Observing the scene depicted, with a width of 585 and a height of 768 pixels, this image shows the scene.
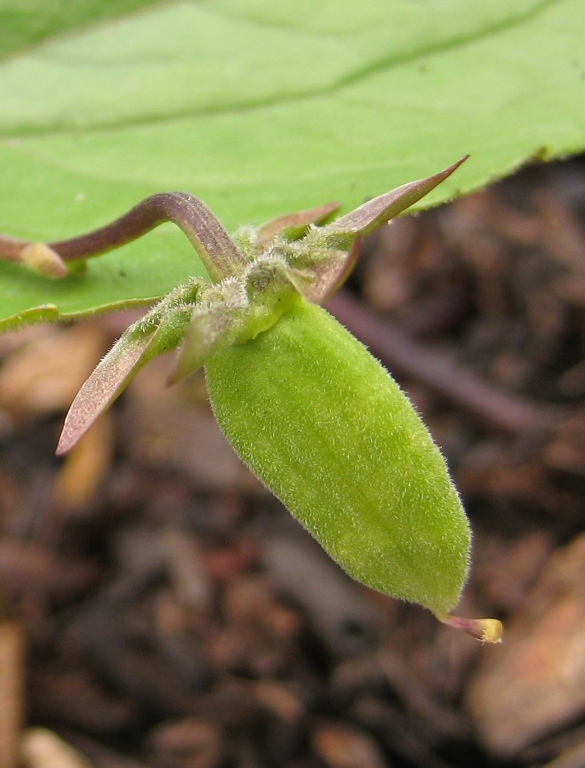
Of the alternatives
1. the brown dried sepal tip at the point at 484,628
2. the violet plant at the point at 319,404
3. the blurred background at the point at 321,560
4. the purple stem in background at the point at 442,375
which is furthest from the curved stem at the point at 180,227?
the purple stem in background at the point at 442,375

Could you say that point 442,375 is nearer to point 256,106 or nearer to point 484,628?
point 256,106

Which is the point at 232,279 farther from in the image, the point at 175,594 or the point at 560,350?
the point at 560,350

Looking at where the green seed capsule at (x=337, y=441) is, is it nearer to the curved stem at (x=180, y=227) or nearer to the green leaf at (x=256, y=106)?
the curved stem at (x=180, y=227)

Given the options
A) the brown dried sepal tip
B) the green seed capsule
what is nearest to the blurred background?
the brown dried sepal tip

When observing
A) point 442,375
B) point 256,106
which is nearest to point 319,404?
point 256,106

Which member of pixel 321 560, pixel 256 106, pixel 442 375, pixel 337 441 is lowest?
pixel 321 560

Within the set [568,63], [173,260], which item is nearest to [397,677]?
[173,260]
